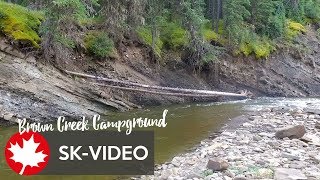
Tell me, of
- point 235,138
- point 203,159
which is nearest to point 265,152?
point 203,159

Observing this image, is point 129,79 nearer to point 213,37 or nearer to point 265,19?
point 213,37

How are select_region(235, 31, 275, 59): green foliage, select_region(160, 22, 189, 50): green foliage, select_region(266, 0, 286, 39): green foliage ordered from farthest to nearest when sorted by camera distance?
select_region(266, 0, 286, 39): green foliage, select_region(235, 31, 275, 59): green foliage, select_region(160, 22, 189, 50): green foliage

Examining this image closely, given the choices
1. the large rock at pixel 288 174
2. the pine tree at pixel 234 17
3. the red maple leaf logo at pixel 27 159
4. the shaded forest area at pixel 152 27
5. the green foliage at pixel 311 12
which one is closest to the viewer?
the large rock at pixel 288 174

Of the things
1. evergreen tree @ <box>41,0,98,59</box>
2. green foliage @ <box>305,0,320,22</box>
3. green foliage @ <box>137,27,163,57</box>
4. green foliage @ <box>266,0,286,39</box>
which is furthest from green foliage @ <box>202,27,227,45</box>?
green foliage @ <box>305,0,320,22</box>

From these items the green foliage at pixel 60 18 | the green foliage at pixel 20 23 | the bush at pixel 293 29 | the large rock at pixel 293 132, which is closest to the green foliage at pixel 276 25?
the bush at pixel 293 29

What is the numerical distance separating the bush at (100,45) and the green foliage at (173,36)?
660 centimetres

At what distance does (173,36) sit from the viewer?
28.8 metres

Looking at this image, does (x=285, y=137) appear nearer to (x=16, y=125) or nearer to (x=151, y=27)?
(x=16, y=125)

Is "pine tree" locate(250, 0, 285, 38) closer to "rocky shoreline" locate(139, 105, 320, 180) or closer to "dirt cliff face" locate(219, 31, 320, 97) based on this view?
"dirt cliff face" locate(219, 31, 320, 97)

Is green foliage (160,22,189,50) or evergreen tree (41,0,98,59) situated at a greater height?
green foliage (160,22,189,50)

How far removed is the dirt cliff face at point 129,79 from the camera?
54.4ft

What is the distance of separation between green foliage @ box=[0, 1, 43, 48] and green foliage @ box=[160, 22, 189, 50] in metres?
10.3

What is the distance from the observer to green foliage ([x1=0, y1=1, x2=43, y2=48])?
1855 centimetres

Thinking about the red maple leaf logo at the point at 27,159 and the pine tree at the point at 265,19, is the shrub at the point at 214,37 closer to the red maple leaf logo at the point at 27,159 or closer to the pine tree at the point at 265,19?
the pine tree at the point at 265,19
